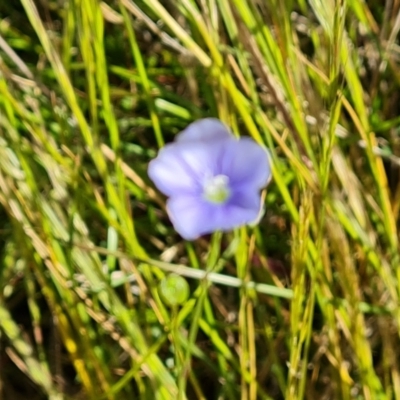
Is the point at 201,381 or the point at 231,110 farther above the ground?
the point at 231,110

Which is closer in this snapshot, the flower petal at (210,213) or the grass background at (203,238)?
the flower petal at (210,213)

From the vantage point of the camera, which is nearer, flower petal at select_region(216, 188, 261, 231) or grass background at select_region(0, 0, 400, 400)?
flower petal at select_region(216, 188, 261, 231)

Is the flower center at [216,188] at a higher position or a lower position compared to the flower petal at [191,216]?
lower

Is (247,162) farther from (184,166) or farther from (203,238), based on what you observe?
(203,238)

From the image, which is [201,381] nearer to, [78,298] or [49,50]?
[78,298]

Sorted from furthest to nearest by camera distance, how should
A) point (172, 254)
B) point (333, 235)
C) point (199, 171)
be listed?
point (172, 254), point (333, 235), point (199, 171)

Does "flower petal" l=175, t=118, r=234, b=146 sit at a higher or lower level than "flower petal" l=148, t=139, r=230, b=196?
higher

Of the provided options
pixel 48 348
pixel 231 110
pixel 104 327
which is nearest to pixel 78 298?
pixel 104 327
